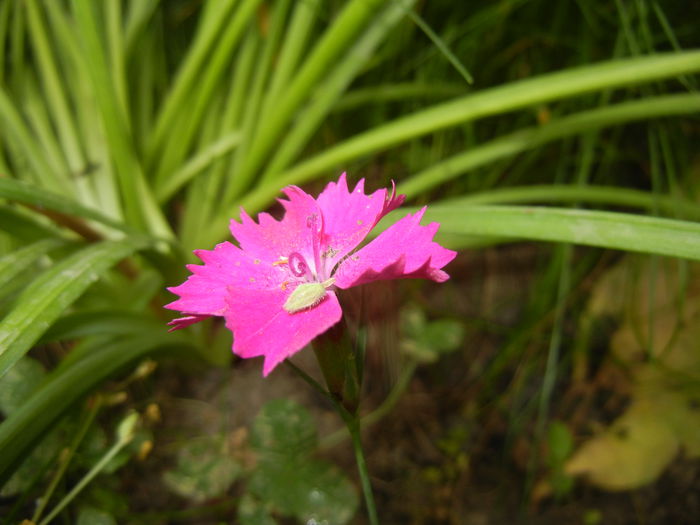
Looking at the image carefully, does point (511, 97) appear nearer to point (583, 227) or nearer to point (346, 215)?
point (583, 227)

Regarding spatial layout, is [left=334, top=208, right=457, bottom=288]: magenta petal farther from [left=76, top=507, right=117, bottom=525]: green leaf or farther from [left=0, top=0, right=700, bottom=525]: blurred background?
[left=76, top=507, right=117, bottom=525]: green leaf

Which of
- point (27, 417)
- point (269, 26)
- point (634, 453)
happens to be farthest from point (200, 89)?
point (634, 453)

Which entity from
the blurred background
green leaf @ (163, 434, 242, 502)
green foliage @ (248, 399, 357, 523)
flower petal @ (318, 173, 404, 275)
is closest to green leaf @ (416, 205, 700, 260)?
the blurred background


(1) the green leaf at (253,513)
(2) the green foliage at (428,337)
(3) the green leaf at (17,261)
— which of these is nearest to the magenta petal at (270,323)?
(3) the green leaf at (17,261)

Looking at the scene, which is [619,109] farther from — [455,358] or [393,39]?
[455,358]

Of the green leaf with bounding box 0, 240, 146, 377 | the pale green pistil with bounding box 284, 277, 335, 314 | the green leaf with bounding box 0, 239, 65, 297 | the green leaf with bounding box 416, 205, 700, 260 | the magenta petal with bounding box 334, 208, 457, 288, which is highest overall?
the green leaf with bounding box 0, 239, 65, 297

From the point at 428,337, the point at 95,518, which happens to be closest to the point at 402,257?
the point at 95,518
